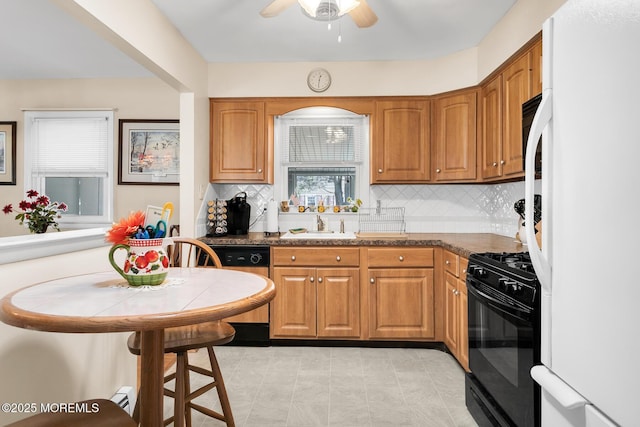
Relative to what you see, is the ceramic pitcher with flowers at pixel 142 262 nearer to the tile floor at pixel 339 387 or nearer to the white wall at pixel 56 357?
the white wall at pixel 56 357


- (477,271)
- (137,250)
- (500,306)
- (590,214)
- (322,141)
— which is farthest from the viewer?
(322,141)

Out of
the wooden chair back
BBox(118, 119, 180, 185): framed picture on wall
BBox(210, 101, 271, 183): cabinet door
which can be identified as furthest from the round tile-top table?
BBox(118, 119, 180, 185): framed picture on wall

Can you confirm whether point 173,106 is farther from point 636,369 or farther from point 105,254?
point 636,369

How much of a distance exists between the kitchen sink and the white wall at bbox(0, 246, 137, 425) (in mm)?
1563

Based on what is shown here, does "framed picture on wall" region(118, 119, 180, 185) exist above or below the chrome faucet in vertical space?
above

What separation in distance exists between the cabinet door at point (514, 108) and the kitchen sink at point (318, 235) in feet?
4.48

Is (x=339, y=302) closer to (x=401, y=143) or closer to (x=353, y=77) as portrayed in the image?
(x=401, y=143)

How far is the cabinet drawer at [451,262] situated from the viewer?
110 inches

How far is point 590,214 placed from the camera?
94 cm

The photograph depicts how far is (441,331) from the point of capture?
Result: 3.25 m

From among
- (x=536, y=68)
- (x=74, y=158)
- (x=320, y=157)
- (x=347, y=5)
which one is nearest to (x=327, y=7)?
(x=347, y=5)

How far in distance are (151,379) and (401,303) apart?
2.30 m

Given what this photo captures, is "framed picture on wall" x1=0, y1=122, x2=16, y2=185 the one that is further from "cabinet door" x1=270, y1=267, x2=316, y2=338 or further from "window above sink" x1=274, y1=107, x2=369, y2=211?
"cabinet door" x1=270, y1=267, x2=316, y2=338

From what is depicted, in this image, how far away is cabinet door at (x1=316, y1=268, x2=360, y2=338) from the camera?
130 inches
